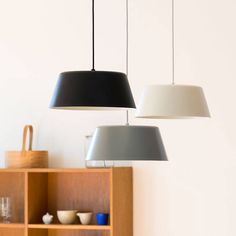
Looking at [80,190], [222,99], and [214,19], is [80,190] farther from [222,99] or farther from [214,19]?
[214,19]

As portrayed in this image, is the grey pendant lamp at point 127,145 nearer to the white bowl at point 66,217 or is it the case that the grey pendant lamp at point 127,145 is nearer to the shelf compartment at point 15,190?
the white bowl at point 66,217

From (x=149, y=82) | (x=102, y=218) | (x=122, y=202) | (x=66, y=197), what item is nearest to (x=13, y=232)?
(x=66, y=197)

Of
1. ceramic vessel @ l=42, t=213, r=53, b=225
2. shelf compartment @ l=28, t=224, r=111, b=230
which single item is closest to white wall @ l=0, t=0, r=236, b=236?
shelf compartment @ l=28, t=224, r=111, b=230

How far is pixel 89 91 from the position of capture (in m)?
2.94

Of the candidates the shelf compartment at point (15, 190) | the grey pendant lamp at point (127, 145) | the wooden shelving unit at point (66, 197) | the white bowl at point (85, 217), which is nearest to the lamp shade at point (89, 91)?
the grey pendant lamp at point (127, 145)

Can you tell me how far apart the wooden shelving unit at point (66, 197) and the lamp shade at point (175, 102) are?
49.2 inches

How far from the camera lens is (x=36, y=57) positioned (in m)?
5.28

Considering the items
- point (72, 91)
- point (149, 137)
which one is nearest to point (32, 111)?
point (149, 137)

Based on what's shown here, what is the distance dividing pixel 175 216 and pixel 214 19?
4.49 feet

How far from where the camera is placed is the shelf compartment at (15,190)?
17.1 feet

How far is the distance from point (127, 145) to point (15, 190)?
2.03 m

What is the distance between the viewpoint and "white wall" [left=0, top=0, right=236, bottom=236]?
4785 mm

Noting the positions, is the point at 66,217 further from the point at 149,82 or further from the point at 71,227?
the point at 149,82

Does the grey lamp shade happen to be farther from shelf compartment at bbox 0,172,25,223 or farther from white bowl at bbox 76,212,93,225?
shelf compartment at bbox 0,172,25,223
